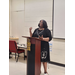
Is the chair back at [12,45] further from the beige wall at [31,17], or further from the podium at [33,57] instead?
the podium at [33,57]

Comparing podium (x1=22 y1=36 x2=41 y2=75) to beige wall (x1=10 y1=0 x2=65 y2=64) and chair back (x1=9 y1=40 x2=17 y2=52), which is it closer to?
Answer: beige wall (x1=10 y1=0 x2=65 y2=64)

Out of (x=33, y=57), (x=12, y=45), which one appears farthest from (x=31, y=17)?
(x=33, y=57)

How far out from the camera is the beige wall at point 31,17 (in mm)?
3729

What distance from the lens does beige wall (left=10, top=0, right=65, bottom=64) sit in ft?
12.2

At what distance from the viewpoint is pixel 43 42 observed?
2.70m

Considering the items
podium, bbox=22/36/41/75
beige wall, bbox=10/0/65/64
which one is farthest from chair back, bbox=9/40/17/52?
podium, bbox=22/36/41/75

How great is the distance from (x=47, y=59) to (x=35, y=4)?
101 inches

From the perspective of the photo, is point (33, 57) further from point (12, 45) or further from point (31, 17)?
point (31, 17)

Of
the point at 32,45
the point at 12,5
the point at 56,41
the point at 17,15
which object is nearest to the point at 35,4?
the point at 17,15

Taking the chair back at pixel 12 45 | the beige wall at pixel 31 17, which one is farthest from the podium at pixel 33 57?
the chair back at pixel 12 45
